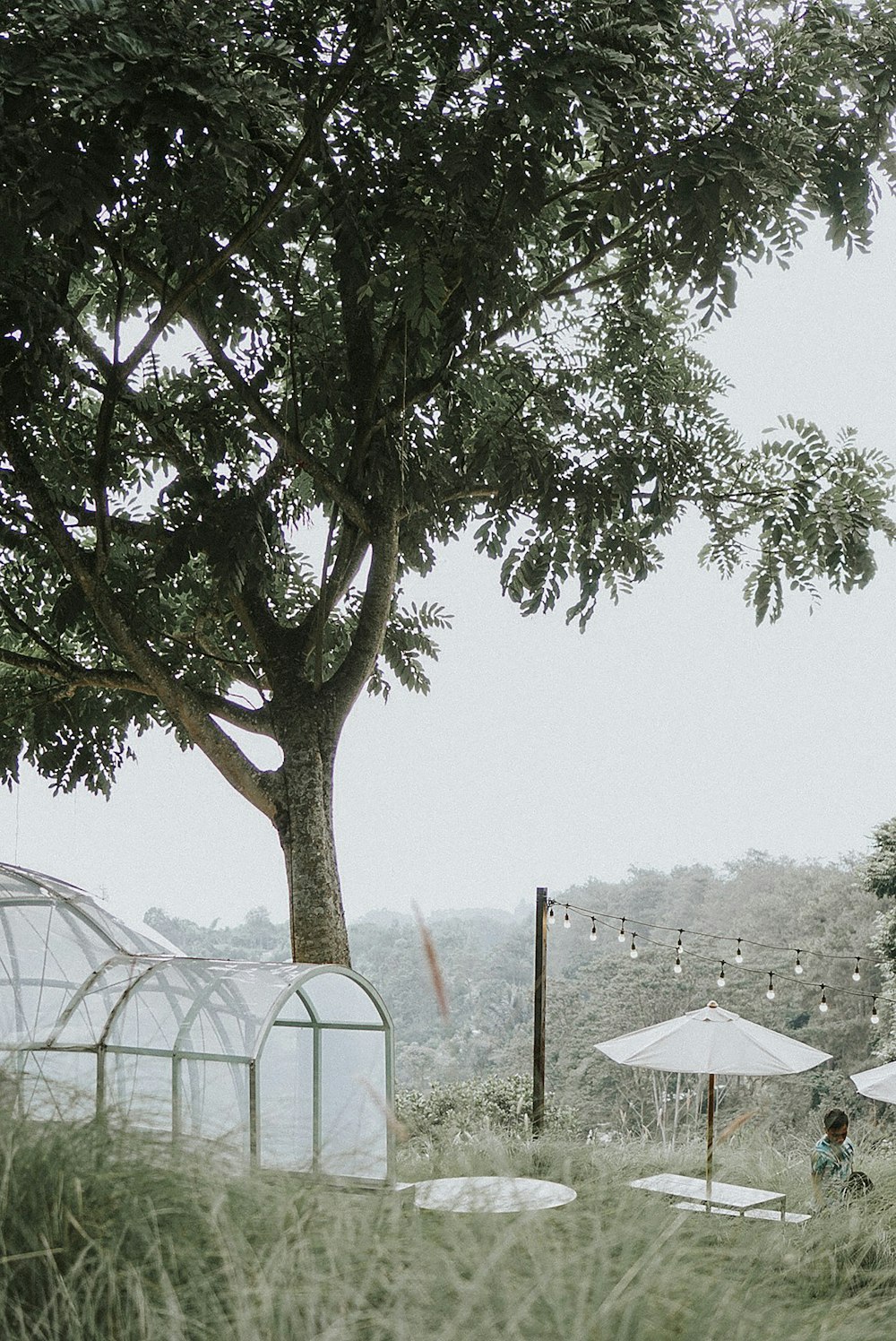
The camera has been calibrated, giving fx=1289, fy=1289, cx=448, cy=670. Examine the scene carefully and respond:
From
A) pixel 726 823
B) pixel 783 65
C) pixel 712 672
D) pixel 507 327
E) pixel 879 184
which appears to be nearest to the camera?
pixel 783 65

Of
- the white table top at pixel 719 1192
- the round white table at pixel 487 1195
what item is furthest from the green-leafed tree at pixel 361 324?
the round white table at pixel 487 1195

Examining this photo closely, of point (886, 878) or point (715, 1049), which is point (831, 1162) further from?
point (886, 878)

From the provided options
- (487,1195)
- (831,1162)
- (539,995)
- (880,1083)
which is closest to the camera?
(487,1195)

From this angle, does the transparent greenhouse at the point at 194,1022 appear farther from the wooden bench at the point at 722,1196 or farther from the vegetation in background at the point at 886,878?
the vegetation in background at the point at 886,878

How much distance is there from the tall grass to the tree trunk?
6.32m

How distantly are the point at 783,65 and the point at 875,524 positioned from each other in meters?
4.11

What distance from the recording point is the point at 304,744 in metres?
10.3

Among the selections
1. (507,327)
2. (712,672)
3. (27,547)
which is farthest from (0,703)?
(712,672)

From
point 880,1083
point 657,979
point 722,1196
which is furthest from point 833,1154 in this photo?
point 657,979

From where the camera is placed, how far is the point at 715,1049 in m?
10.9

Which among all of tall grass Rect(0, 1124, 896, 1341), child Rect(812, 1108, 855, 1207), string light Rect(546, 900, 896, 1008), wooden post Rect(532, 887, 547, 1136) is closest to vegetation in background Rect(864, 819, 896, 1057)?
string light Rect(546, 900, 896, 1008)

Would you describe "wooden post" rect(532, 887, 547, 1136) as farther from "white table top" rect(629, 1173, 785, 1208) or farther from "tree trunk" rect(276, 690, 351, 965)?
"white table top" rect(629, 1173, 785, 1208)

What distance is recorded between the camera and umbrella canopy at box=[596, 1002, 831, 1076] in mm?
10641

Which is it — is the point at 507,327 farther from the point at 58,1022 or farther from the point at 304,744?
the point at 58,1022
